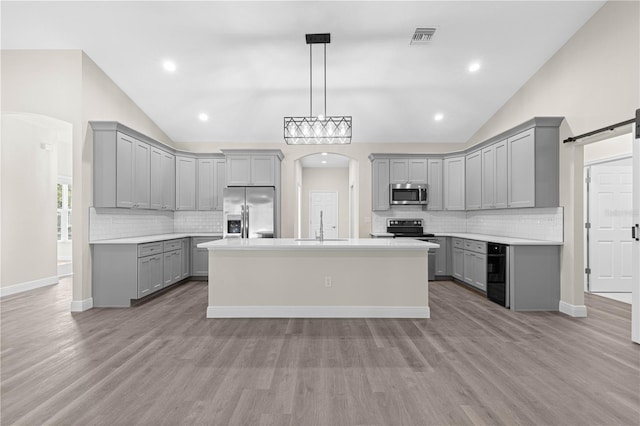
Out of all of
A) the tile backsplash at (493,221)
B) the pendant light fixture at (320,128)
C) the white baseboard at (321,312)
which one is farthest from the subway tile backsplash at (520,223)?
the pendant light fixture at (320,128)

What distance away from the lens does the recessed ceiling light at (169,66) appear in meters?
5.00

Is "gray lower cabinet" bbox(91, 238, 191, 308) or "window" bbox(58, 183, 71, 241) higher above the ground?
"window" bbox(58, 183, 71, 241)

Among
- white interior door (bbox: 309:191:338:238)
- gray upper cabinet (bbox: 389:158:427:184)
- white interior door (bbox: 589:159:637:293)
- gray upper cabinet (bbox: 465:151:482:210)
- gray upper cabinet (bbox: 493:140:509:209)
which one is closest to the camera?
gray upper cabinet (bbox: 493:140:509:209)

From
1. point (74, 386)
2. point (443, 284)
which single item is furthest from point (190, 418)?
point (443, 284)

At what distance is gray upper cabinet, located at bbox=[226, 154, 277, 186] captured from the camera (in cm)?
676

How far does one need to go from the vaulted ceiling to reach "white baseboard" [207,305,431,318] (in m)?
3.47

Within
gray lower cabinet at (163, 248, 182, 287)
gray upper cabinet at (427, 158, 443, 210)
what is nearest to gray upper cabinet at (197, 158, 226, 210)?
gray lower cabinet at (163, 248, 182, 287)

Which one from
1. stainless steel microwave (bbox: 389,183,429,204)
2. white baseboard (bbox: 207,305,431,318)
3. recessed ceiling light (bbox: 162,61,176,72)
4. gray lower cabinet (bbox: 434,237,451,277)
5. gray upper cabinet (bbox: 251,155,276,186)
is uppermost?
recessed ceiling light (bbox: 162,61,176,72)

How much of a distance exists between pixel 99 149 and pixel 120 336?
8.87 feet

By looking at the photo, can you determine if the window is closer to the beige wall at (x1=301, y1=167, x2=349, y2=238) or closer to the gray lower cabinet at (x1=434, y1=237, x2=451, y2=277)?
the beige wall at (x1=301, y1=167, x2=349, y2=238)

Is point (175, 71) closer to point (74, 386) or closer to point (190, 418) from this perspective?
point (74, 386)

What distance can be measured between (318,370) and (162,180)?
16.1 feet

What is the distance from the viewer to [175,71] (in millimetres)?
5203

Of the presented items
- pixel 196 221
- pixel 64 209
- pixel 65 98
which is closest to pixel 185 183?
pixel 196 221
